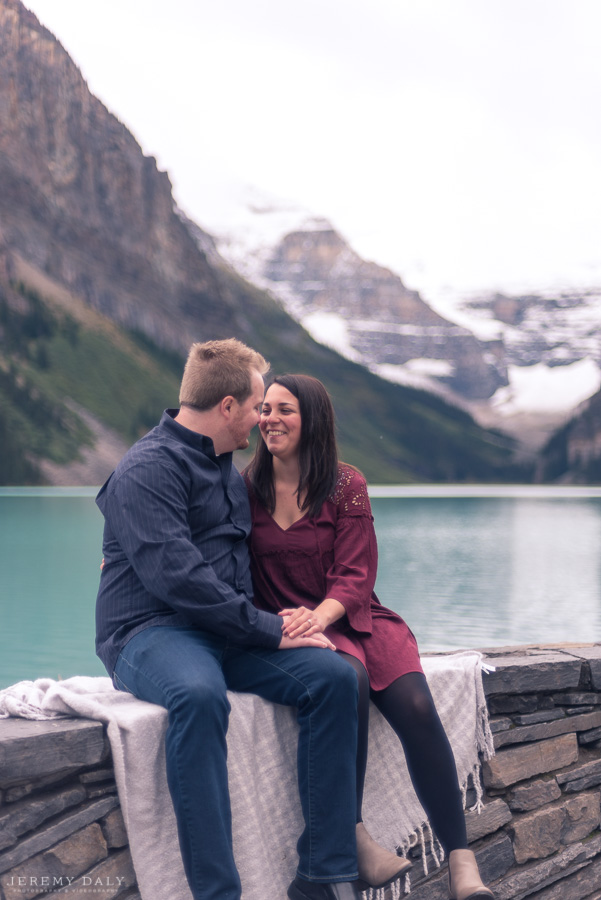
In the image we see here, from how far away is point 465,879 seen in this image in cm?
346

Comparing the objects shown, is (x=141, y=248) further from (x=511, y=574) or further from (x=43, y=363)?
(x=511, y=574)

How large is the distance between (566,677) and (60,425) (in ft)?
378

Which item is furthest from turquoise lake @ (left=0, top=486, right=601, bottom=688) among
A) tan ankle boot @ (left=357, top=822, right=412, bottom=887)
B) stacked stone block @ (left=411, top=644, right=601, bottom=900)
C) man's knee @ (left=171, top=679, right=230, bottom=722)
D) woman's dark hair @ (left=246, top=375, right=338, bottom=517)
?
man's knee @ (left=171, top=679, right=230, bottom=722)

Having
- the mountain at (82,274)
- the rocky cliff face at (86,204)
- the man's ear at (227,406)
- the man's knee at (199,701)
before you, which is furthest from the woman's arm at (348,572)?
the rocky cliff face at (86,204)

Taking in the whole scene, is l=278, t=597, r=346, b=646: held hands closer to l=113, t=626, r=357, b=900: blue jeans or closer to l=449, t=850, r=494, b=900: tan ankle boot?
l=113, t=626, r=357, b=900: blue jeans

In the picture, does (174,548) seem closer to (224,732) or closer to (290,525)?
(224,732)

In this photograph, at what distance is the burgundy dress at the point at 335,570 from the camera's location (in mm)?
3754

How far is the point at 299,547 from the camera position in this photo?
3.87m

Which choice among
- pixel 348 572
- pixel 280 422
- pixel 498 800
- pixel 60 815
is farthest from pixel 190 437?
pixel 498 800

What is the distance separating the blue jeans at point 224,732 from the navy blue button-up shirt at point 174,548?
4.0 inches

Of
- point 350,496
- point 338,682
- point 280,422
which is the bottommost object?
point 338,682

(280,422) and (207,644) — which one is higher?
(280,422)

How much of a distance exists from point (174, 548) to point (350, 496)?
3.24 feet

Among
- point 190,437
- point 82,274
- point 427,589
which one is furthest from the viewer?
point 82,274
